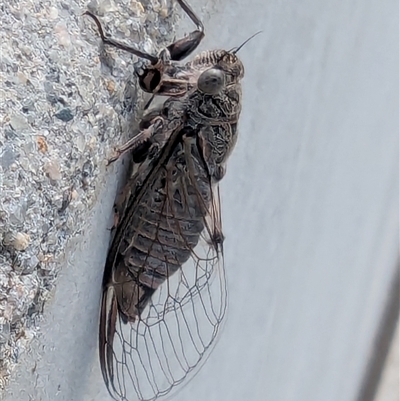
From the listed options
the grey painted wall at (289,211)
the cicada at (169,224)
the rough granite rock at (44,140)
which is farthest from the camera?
the cicada at (169,224)

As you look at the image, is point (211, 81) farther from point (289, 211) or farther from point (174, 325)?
point (289, 211)

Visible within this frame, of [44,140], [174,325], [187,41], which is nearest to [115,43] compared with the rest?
[44,140]

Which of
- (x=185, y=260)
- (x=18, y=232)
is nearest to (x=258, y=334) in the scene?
(x=185, y=260)

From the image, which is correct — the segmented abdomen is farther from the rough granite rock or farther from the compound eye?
the rough granite rock

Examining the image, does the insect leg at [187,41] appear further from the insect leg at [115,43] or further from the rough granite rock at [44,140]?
the rough granite rock at [44,140]

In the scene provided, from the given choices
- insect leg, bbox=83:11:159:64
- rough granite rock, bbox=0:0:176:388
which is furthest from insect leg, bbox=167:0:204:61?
rough granite rock, bbox=0:0:176:388

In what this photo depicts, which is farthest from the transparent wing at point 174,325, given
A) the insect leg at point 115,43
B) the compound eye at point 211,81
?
the insect leg at point 115,43

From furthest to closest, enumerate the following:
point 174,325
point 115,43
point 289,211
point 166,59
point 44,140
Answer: point 289,211 < point 174,325 < point 166,59 < point 115,43 < point 44,140
